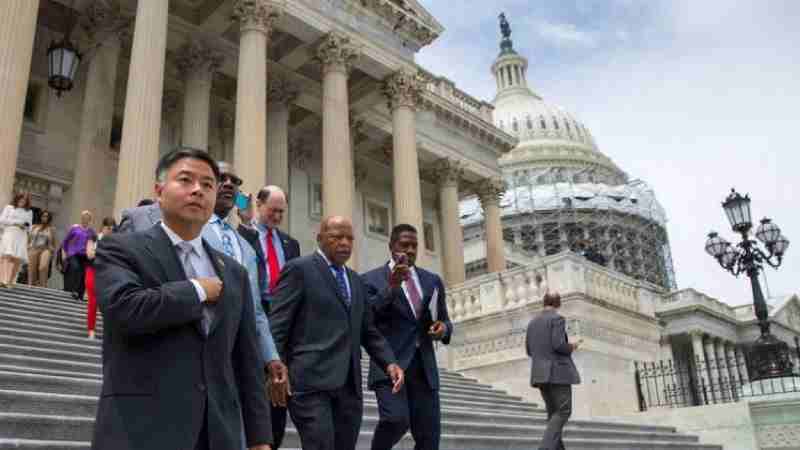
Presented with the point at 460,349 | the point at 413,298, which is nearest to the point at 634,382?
the point at 460,349

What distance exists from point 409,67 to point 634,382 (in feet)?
39.2

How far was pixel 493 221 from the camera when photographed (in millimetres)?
29297

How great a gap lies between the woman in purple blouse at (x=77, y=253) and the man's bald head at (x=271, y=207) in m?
6.68

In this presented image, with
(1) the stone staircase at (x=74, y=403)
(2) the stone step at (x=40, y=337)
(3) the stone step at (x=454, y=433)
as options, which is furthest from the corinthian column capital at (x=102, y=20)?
(3) the stone step at (x=454, y=433)

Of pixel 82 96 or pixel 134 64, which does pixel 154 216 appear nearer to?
pixel 134 64

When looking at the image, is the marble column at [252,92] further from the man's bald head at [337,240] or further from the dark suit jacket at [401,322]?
the man's bald head at [337,240]

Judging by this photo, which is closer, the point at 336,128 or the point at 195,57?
the point at 336,128

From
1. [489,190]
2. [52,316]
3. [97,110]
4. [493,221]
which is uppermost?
[489,190]

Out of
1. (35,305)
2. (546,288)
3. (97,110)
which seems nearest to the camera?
(35,305)

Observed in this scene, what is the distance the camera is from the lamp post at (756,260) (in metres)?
12.2

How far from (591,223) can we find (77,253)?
5887cm

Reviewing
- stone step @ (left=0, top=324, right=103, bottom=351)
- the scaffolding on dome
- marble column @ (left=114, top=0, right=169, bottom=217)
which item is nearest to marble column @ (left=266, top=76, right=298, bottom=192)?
marble column @ (left=114, top=0, right=169, bottom=217)

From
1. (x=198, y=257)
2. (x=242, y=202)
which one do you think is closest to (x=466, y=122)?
(x=242, y=202)

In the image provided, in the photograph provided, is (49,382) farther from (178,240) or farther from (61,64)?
(61,64)
